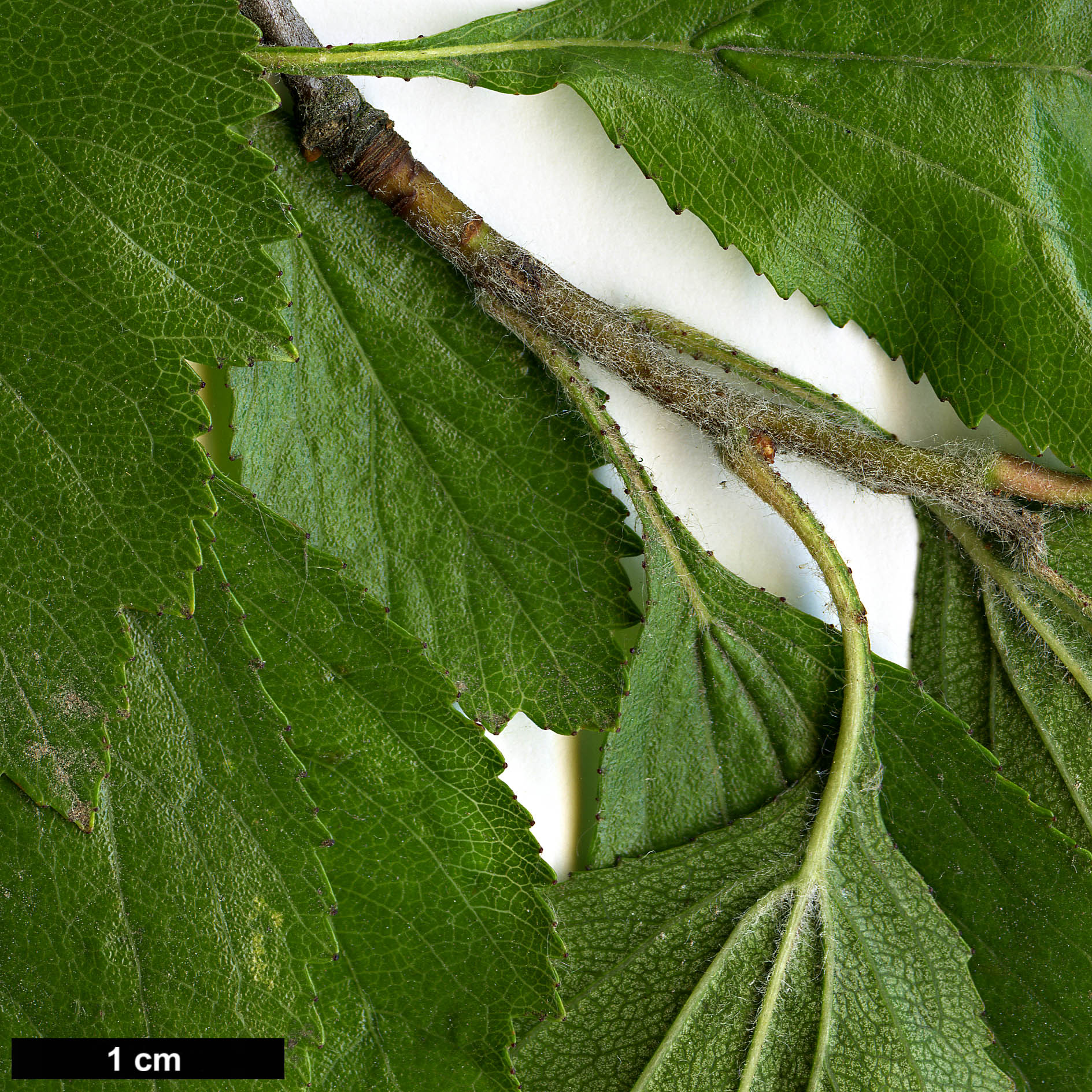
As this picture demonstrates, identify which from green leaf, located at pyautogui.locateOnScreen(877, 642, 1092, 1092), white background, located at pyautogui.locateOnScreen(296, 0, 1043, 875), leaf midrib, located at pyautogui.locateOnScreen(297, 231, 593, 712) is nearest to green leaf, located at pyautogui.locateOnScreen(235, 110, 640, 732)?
leaf midrib, located at pyautogui.locateOnScreen(297, 231, 593, 712)

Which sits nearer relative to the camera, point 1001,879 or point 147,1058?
point 147,1058

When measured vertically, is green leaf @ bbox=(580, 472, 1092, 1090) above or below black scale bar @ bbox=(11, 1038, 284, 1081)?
above

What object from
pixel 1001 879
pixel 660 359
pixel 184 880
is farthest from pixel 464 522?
pixel 1001 879

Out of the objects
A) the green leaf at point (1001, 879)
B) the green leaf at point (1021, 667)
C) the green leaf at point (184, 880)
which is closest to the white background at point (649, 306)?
the green leaf at point (1021, 667)

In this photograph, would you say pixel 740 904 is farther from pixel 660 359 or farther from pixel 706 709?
pixel 660 359

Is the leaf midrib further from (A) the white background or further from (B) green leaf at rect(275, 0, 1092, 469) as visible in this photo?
(B) green leaf at rect(275, 0, 1092, 469)

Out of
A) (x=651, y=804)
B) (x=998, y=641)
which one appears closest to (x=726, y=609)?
(x=651, y=804)
